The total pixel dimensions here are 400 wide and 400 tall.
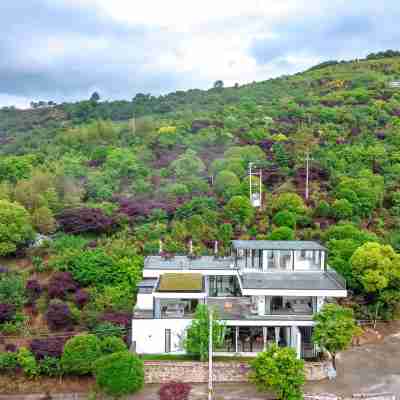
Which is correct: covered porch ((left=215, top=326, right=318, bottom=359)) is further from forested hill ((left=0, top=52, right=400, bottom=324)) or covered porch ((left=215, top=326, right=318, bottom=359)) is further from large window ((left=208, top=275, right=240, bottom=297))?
forested hill ((left=0, top=52, right=400, bottom=324))

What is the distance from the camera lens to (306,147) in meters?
42.8

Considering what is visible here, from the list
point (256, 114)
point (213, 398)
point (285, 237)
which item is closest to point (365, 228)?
point (285, 237)

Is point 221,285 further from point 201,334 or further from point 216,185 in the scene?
point 216,185

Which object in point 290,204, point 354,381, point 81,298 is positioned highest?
point 290,204

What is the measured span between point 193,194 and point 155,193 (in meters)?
3.06

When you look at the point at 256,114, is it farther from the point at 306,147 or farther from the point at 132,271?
the point at 132,271

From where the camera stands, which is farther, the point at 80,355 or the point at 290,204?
the point at 290,204

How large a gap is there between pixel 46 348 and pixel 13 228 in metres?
9.70

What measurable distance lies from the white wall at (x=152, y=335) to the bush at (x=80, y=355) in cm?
206

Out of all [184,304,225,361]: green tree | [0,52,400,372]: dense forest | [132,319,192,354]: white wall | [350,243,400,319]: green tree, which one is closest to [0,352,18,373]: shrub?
[0,52,400,372]: dense forest

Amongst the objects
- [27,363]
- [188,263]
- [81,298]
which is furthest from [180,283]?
[27,363]

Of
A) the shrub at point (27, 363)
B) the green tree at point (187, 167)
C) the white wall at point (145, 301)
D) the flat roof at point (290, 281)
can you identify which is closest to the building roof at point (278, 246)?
the flat roof at point (290, 281)

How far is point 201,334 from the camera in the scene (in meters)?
16.8

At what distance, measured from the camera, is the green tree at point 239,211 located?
2972cm
